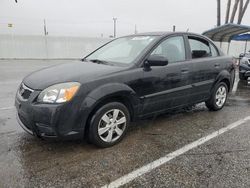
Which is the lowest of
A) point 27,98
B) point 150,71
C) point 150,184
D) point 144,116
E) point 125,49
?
point 150,184

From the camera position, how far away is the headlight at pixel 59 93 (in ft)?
10.1

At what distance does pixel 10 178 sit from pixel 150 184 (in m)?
1.56

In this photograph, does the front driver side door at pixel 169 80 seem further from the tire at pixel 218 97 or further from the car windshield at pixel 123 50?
the tire at pixel 218 97

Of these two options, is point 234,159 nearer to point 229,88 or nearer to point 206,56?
point 206,56

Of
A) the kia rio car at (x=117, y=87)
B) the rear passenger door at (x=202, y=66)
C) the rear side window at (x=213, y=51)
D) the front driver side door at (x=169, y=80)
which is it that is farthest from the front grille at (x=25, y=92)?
the rear side window at (x=213, y=51)

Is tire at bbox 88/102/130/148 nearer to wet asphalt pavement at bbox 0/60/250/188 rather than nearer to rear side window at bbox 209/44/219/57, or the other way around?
wet asphalt pavement at bbox 0/60/250/188

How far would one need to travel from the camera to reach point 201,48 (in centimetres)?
499

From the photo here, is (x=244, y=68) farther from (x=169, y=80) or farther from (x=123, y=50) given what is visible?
(x=123, y=50)

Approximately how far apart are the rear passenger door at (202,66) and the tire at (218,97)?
225 millimetres

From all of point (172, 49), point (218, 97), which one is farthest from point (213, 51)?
point (172, 49)

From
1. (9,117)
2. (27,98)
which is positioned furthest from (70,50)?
(27,98)

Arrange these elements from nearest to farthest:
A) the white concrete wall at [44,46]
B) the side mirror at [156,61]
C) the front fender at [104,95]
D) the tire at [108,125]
Result: the front fender at [104,95] < the tire at [108,125] < the side mirror at [156,61] < the white concrete wall at [44,46]

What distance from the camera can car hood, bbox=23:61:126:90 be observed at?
127 inches

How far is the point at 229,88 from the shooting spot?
226 inches
